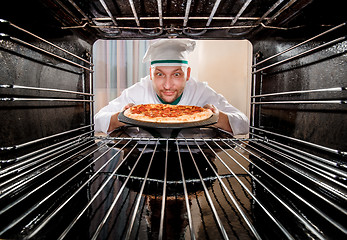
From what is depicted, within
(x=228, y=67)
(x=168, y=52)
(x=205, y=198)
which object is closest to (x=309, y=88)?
(x=205, y=198)

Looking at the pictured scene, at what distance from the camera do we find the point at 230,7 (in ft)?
2.19

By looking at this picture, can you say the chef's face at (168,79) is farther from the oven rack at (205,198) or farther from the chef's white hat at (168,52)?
the oven rack at (205,198)

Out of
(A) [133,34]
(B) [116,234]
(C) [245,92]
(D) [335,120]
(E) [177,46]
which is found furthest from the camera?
(C) [245,92]

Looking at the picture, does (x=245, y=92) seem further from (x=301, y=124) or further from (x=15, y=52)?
(x=15, y=52)

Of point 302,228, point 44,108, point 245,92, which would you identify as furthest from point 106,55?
point 302,228

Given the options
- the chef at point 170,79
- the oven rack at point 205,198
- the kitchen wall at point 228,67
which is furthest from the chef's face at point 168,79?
the oven rack at point 205,198

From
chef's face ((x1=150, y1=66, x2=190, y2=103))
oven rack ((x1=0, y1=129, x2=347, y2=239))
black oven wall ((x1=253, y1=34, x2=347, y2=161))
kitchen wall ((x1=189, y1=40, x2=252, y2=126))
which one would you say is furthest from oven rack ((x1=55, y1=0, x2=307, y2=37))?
kitchen wall ((x1=189, y1=40, x2=252, y2=126))

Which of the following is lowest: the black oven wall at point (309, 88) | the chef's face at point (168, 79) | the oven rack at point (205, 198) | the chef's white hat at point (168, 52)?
the oven rack at point (205, 198)

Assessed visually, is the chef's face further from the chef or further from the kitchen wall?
the kitchen wall

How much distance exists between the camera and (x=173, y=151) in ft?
2.61

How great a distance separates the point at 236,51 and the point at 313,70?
7.01 ft

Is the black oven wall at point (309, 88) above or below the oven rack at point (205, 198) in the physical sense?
above

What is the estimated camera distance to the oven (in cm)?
32

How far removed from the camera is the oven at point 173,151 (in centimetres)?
32
